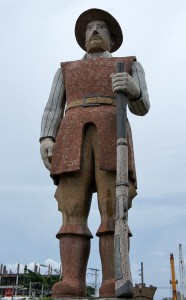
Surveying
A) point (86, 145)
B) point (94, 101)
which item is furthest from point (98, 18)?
point (86, 145)

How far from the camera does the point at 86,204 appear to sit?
3918 mm

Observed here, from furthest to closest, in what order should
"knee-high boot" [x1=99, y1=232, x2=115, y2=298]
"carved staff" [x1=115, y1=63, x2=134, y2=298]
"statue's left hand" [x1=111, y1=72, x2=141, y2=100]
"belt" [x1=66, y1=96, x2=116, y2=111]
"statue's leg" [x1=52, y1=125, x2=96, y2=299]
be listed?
"belt" [x1=66, y1=96, x2=116, y2=111]
"statue's left hand" [x1=111, y1=72, x2=141, y2=100]
"statue's leg" [x1=52, y1=125, x2=96, y2=299]
"knee-high boot" [x1=99, y1=232, x2=115, y2=298]
"carved staff" [x1=115, y1=63, x2=134, y2=298]

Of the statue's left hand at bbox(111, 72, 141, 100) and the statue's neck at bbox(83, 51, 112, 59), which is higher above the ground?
the statue's neck at bbox(83, 51, 112, 59)

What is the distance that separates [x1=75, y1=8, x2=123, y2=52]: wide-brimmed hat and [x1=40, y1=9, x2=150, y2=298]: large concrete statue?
0.08 ft

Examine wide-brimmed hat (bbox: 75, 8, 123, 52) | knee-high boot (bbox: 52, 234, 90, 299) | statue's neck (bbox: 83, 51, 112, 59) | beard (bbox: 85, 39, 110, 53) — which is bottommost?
knee-high boot (bbox: 52, 234, 90, 299)

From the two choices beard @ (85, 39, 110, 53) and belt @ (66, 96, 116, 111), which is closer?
belt @ (66, 96, 116, 111)

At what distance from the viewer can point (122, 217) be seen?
134 inches

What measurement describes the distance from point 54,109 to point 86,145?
0.63 meters

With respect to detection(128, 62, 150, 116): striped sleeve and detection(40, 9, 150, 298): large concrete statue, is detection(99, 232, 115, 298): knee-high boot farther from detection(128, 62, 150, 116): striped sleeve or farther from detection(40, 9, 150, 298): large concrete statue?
detection(128, 62, 150, 116): striped sleeve

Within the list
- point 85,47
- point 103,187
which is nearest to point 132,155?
point 103,187

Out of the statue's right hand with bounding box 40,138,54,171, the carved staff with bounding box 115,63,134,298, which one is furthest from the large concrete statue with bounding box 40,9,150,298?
the carved staff with bounding box 115,63,134,298

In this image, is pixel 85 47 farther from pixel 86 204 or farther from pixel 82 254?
pixel 82 254

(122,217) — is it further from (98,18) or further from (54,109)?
(98,18)

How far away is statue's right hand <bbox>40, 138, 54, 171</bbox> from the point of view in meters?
4.16
